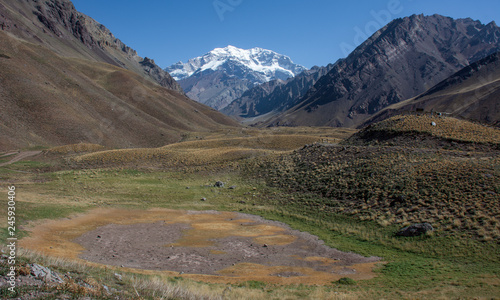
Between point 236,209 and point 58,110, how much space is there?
80399mm

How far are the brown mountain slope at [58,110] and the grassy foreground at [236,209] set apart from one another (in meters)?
24.5

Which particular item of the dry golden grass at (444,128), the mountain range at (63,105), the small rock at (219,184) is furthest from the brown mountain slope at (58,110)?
the dry golden grass at (444,128)

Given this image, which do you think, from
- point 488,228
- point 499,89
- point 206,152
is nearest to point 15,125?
point 206,152

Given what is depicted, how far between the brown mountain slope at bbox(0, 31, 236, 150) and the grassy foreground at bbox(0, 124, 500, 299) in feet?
80.5

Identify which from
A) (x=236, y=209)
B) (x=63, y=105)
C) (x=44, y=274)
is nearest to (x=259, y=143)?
(x=236, y=209)

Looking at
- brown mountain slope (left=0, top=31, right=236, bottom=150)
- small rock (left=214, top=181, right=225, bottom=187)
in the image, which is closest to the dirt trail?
brown mountain slope (left=0, top=31, right=236, bottom=150)

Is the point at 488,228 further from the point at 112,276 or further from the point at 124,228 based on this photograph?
the point at 124,228

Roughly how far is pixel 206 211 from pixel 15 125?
7052 centimetres

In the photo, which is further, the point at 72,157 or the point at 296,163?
the point at 72,157

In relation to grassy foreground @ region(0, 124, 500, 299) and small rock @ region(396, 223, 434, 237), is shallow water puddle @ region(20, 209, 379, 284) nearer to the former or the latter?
grassy foreground @ region(0, 124, 500, 299)

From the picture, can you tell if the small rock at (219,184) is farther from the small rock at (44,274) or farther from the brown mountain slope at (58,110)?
the brown mountain slope at (58,110)

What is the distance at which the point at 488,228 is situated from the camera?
22328mm

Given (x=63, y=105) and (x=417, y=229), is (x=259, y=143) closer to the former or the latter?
(x=63, y=105)

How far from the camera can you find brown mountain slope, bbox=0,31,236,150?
83.6m
